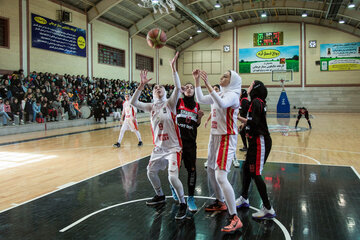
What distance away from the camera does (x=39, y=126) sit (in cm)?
1479

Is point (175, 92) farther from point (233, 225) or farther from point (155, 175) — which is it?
point (233, 225)

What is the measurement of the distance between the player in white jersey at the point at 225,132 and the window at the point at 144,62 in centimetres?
2499

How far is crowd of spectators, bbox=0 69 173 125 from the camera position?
13922mm

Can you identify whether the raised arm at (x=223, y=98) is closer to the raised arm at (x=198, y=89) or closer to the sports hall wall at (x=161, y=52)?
the raised arm at (x=198, y=89)

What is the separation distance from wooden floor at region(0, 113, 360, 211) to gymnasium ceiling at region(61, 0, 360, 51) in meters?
12.9

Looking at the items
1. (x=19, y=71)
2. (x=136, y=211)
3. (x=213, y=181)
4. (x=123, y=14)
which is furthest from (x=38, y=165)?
(x=123, y=14)

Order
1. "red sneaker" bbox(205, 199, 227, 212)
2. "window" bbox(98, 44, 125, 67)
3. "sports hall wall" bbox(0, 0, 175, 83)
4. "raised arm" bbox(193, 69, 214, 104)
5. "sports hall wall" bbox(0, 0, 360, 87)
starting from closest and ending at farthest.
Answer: "raised arm" bbox(193, 69, 214, 104) → "red sneaker" bbox(205, 199, 227, 212) → "sports hall wall" bbox(0, 0, 175, 83) → "sports hall wall" bbox(0, 0, 360, 87) → "window" bbox(98, 44, 125, 67)

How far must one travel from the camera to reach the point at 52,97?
1575cm

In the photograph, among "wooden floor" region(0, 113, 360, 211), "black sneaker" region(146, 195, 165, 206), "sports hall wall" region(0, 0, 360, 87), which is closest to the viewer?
"black sneaker" region(146, 195, 165, 206)

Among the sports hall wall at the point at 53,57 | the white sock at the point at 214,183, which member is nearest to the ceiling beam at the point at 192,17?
the sports hall wall at the point at 53,57

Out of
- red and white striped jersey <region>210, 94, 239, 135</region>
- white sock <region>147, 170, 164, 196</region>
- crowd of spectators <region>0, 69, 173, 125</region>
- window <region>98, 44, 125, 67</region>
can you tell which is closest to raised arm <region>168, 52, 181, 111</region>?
red and white striped jersey <region>210, 94, 239, 135</region>

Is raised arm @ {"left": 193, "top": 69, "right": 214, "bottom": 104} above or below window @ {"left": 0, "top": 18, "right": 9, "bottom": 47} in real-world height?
below

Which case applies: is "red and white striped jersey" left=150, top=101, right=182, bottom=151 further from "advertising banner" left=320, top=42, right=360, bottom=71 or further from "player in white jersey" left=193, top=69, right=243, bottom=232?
"advertising banner" left=320, top=42, right=360, bottom=71

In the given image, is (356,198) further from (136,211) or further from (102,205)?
(102,205)
